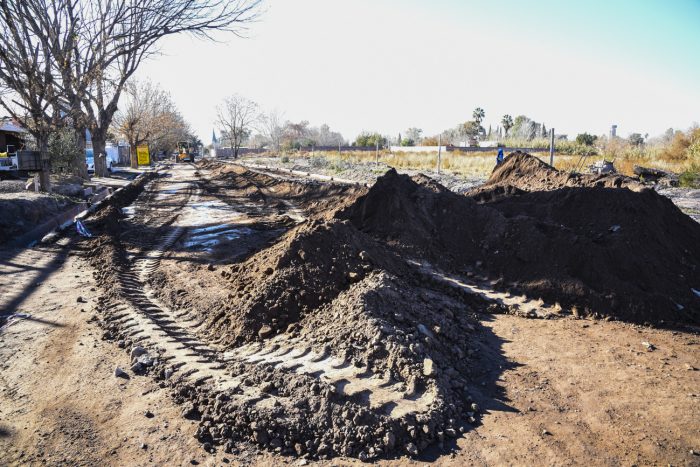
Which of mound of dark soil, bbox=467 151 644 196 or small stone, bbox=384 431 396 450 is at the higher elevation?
mound of dark soil, bbox=467 151 644 196

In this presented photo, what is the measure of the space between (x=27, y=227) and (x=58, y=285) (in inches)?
216

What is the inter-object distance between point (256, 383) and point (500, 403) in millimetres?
2006

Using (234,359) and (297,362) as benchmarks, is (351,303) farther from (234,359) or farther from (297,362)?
(234,359)

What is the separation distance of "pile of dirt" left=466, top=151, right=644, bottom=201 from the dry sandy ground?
578 cm

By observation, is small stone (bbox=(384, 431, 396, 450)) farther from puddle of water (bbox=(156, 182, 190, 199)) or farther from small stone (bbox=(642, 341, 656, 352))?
puddle of water (bbox=(156, 182, 190, 199))

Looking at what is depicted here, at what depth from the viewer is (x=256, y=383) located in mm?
3797

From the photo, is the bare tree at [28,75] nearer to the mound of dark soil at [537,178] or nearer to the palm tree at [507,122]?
the mound of dark soil at [537,178]

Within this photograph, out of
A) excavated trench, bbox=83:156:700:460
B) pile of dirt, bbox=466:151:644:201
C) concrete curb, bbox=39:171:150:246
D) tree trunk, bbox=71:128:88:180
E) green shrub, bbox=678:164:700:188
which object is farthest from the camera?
tree trunk, bbox=71:128:88:180

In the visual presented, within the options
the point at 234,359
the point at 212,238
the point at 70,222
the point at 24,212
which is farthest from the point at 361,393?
the point at 70,222

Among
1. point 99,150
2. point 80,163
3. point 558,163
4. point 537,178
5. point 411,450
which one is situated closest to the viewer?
point 411,450

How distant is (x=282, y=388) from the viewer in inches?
145

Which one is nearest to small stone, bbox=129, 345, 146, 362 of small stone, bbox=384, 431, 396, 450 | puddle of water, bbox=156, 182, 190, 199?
small stone, bbox=384, 431, 396, 450

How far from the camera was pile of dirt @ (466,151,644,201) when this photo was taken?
11.1 metres

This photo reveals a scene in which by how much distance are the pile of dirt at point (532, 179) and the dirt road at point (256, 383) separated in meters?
5.83
